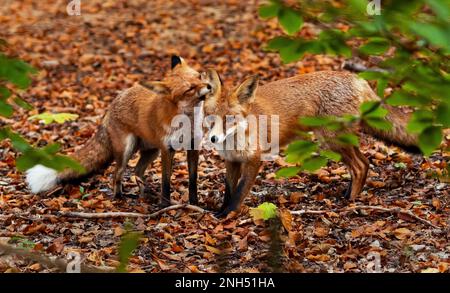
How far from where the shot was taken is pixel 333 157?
3.30 m

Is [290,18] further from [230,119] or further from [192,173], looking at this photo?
[192,173]

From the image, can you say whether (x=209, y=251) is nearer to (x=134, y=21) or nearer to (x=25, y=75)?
(x=25, y=75)

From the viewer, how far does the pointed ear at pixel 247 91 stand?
630 centimetres

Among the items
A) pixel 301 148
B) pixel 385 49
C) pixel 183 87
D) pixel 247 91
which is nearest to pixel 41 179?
pixel 183 87

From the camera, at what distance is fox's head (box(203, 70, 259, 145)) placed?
6191 mm

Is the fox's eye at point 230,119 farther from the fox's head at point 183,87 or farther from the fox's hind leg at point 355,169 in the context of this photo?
the fox's hind leg at point 355,169

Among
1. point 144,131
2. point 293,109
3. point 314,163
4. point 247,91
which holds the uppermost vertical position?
point 314,163

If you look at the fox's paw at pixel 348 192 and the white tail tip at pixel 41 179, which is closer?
the fox's paw at pixel 348 192

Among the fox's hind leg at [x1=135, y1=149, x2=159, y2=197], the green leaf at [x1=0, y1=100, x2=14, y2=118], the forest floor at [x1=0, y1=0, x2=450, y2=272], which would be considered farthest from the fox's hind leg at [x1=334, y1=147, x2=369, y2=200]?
the green leaf at [x1=0, y1=100, x2=14, y2=118]

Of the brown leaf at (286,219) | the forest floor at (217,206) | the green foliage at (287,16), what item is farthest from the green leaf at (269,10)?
the brown leaf at (286,219)

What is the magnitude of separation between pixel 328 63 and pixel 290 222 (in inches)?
228

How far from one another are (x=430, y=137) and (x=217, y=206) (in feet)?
14.4

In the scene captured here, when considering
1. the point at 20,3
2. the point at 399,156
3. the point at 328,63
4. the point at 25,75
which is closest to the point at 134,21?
the point at 20,3

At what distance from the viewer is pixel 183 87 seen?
6.54m
